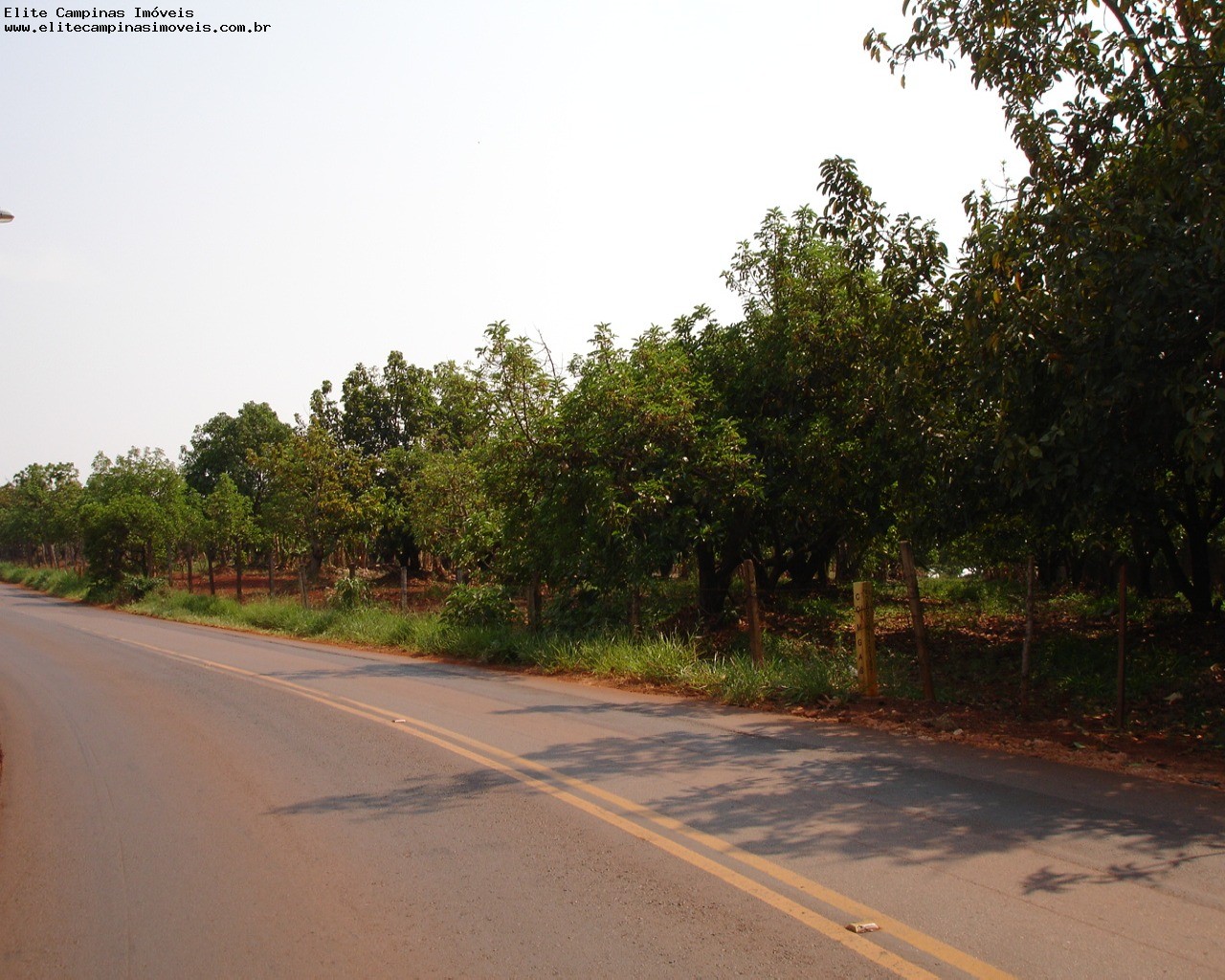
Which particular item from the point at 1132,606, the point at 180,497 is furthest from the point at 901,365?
the point at 180,497

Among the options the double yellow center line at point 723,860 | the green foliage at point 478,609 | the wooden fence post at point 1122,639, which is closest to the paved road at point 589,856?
the double yellow center line at point 723,860

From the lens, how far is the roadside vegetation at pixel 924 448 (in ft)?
31.5

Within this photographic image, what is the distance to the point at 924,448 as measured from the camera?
12703 mm

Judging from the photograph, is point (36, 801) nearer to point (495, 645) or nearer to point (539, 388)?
point (495, 645)

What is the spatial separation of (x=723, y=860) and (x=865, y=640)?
21.4ft

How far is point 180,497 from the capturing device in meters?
49.9

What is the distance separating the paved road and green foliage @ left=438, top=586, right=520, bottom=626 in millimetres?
10633

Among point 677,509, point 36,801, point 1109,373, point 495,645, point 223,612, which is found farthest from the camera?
point 223,612

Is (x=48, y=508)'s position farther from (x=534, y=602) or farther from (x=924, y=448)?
(x=924, y=448)

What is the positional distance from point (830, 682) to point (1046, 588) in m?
18.4

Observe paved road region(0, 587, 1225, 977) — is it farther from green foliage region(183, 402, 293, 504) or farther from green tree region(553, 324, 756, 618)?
green foliage region(183, 402, 293, 504)

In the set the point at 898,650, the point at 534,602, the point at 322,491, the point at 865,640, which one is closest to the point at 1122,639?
the point at 865,640

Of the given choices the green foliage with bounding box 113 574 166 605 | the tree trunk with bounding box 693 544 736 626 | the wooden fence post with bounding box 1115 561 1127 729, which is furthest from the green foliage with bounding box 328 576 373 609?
the wooden fence post with bounding box 1115 561 1127 729

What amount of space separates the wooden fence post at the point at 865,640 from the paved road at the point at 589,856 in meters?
1.59
